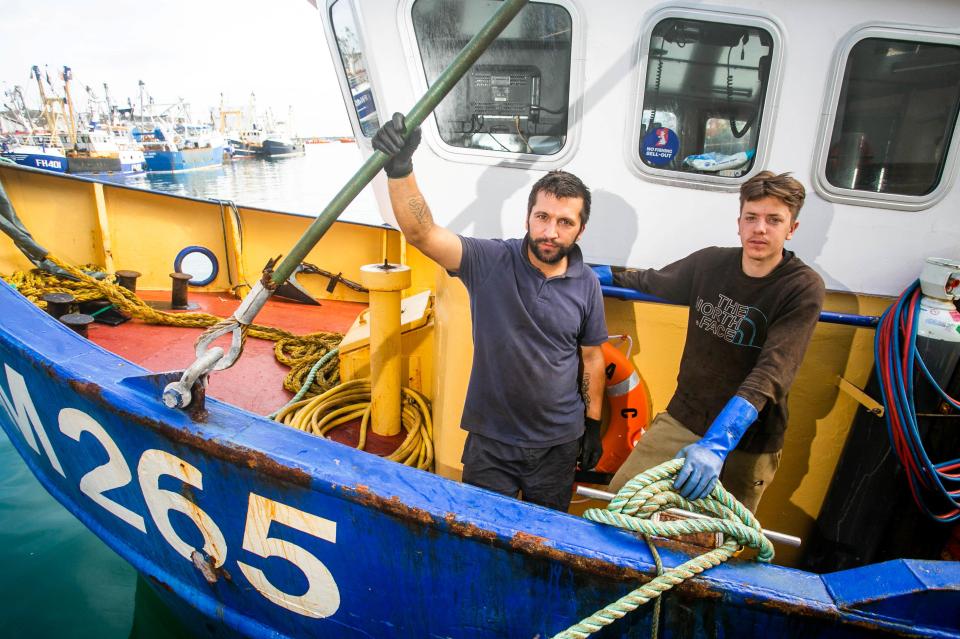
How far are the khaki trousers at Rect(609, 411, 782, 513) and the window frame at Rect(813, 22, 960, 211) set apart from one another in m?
1.40

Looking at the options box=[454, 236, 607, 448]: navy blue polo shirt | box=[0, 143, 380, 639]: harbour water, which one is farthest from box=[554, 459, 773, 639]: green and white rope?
box=[0, 143, 380, 639]: harbour water

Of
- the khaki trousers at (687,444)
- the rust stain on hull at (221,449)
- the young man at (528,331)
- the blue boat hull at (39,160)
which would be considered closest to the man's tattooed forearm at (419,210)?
the young man at (528,331)

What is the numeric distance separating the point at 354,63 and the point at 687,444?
8.83 ft

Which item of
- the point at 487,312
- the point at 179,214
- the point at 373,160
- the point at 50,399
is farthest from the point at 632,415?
the point at 179,214

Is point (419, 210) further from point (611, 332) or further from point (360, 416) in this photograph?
point (360, 416)

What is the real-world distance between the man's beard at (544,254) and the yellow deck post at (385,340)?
1245mm

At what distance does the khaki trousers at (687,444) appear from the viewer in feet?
6.95

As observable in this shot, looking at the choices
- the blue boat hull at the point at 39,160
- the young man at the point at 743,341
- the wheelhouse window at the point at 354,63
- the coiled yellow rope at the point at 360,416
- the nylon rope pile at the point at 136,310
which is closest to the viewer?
the young man at the point at 743,341

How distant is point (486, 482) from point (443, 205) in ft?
4.87

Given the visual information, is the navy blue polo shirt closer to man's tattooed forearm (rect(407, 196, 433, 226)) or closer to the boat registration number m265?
man's tattooed forearm (rect(407, 196, 433, 226))

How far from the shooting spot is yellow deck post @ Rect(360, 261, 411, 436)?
3.01 meters

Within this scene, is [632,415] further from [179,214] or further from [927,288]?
[179,214]

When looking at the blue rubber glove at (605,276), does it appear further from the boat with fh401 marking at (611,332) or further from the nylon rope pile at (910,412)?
the nylon rope pile at (910,412)

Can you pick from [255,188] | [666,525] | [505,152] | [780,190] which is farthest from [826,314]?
[255,188]
